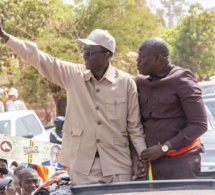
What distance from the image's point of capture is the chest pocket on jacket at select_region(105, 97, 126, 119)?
4.89m

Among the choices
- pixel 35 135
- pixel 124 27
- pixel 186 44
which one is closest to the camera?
pixel 35 135

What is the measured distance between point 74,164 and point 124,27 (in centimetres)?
1638

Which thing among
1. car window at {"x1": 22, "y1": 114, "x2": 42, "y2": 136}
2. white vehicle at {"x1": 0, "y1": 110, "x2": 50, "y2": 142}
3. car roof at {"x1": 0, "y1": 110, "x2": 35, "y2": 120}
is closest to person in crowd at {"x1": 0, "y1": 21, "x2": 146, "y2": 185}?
white vehicle at {"x1": 0, "y1": 110, "x2": 50, "y2": 142}

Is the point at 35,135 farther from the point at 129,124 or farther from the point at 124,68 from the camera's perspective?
the point at 129,124

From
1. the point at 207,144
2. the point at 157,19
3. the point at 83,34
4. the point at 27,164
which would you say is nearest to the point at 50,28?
the point at 83,34

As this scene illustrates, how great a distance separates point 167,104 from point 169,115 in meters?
0.08

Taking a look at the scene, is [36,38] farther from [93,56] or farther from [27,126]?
[93,56]

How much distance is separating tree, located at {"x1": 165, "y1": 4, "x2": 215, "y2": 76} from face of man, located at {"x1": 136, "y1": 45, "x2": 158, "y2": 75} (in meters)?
26.3

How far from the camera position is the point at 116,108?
16.1 feet

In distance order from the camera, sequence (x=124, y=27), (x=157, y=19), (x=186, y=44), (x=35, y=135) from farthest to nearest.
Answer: (x=186, y=44), (x=157, y=19), (x=124, y=27), (x=35, y=135)

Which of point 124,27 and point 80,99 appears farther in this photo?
point 124,27

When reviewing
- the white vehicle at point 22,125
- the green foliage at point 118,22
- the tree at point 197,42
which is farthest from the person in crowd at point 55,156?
the tree at point 197,42

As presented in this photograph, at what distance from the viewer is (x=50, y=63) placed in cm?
Answer: 494

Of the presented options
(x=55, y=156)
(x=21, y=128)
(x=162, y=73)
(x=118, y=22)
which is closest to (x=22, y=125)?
(x=21, y=128)
